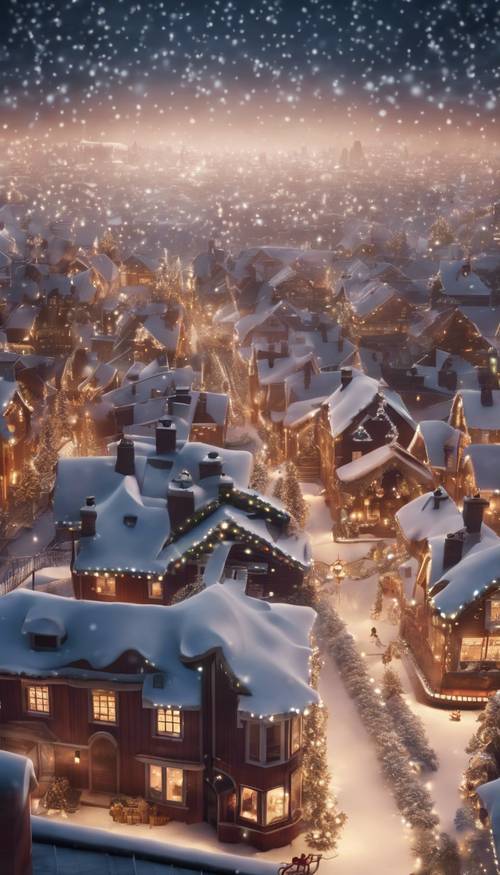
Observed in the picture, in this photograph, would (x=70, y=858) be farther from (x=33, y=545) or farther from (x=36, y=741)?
(x=33, y=545)

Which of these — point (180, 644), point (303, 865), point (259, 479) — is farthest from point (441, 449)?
point (303, 865)

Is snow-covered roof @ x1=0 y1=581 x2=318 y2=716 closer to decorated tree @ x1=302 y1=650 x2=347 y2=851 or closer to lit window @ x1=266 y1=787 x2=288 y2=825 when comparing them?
decorated tree @ x1=302 y1=650 x2=347 y2=851

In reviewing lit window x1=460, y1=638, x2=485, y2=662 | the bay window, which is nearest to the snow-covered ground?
lit window x1=460, y1=638, x2=485, y2=662

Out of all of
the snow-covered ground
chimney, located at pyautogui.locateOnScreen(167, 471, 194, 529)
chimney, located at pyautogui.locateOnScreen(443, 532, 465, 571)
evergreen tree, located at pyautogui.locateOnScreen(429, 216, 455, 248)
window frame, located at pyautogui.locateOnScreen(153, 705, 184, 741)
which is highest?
evergreen tree, located at pyautogui.locateOnScreen(429, 216, 455, 248)

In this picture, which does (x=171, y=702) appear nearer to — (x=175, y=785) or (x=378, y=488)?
(x=175, y=785)

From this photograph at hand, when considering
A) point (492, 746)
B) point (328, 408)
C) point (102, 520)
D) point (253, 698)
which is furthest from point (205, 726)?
point (328, 408)
